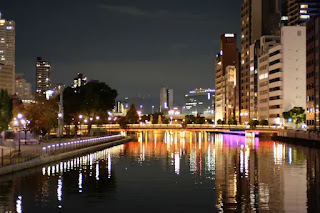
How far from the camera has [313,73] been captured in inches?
6718

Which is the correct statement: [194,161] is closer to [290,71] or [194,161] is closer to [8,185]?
[8,185]

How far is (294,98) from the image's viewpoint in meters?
183

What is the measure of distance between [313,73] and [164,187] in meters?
132

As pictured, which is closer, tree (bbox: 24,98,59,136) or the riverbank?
tree (bbox: 24,98,59,136)

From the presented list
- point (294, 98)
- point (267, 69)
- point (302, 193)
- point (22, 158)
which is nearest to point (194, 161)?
point (22, 158)

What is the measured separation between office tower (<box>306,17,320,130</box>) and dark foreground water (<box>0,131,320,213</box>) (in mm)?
94126

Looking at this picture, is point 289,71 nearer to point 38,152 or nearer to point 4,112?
point 38,152

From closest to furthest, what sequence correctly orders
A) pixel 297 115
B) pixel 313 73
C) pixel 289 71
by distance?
pixel 297 115
pixel 313 73
pixel 289 71

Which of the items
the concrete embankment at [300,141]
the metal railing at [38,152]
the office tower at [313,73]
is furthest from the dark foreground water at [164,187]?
Answer: the office tower at [313,73]

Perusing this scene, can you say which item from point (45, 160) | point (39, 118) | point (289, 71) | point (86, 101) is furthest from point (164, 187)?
point (289, 71)

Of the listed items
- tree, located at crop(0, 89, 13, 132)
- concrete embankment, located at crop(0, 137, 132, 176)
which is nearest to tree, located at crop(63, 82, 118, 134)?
concrete embankment, located at crop(0, 137, 132, 176)

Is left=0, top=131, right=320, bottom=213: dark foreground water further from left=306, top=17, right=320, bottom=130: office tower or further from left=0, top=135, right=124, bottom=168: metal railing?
left=306, top=17, right=320, bottom=130: office tower

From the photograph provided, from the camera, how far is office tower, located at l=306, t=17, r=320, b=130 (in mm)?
163125

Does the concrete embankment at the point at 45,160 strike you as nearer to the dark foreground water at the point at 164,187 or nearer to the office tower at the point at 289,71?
the dark foreground water at the point at 164,187
